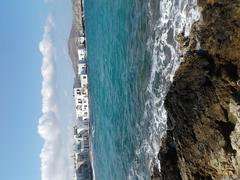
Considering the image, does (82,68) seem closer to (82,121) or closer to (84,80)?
(84,80)

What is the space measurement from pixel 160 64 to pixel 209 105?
20214 mm

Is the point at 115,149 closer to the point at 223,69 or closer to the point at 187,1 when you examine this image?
the point at 187,1

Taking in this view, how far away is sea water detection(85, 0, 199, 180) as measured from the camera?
4175cm

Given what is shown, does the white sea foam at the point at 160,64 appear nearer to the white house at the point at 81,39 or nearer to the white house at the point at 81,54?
the white house at the point at 81,54

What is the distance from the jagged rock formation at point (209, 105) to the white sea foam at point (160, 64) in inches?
490

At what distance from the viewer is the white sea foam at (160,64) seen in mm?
39750

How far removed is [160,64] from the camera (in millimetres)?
42875

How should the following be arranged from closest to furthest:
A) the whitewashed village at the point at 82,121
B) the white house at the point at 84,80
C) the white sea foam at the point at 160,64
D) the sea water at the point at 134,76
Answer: the white sea foam at the point at 160,64 → the sea water at the point at 134,76 → the white house at the point at 84,80 → the whitewashed village at the point at 82,121

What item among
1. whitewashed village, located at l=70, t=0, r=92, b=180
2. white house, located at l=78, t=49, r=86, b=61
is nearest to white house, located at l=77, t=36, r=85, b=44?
whitewashed village, located at l=70, t=0, r=92, b=180

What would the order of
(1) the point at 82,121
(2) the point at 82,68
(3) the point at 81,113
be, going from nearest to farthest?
(2) the point at 82,68, (3) the point at 81,113, (1) the point at 82,121

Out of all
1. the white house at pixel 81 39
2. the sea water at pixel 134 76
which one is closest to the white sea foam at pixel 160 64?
the sea water at pixel 134 76

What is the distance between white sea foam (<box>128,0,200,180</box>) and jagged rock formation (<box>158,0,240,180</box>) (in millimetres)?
12439

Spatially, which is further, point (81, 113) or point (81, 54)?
point (81, 113)

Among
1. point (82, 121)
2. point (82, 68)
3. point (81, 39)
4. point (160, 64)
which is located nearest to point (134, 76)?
point (160, 64)
